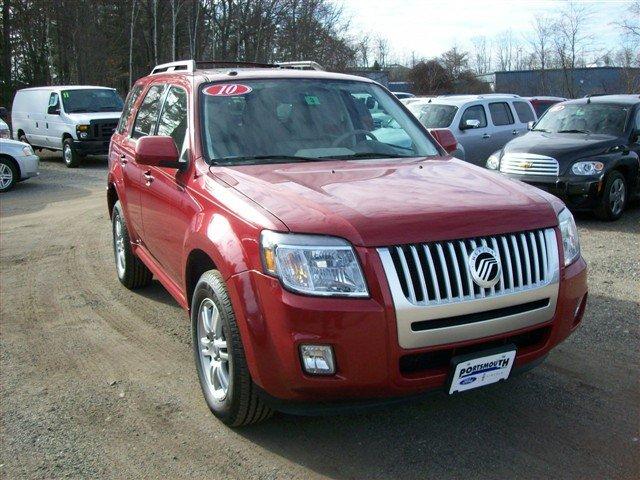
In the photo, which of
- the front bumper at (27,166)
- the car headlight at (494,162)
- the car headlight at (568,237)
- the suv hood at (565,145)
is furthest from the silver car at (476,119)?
the car headlight at (568,237)

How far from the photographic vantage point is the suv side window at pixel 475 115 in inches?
495

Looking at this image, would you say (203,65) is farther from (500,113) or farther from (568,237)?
(500,113)

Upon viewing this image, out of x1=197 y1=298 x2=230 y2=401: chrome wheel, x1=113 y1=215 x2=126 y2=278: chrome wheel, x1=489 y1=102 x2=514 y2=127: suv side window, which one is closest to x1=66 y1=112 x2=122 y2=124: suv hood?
x1=489 y1=102 x2=514 y2=127: suv side window

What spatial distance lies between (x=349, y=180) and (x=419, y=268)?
0.88m

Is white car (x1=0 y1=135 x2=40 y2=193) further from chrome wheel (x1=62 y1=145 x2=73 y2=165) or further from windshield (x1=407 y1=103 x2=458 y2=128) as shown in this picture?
windshield (x1=407 y1=103 x2=458 y2=128)

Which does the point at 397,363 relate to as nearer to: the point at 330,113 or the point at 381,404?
the point at 381,404

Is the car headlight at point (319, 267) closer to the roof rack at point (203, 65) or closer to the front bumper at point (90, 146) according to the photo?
the roof rack at point (203, 65)

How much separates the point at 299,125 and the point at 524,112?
35.6 ft

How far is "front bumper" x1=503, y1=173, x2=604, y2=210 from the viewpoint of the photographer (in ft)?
28.4

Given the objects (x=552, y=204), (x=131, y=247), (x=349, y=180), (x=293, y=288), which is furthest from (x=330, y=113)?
(x=131, y=247)

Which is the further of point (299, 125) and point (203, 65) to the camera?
point (203, 65)

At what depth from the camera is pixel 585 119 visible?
10.0 m

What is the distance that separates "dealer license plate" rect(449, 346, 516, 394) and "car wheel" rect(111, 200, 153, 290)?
3.56m

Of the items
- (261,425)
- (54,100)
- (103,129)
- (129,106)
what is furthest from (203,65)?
(54,100)
